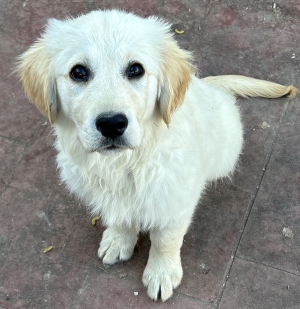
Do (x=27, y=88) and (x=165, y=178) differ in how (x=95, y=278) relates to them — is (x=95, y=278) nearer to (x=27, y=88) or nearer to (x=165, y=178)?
(x=165, y=178)

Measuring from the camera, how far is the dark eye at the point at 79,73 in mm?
2236

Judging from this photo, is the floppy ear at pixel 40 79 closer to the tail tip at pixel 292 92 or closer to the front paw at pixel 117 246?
the front paw at pixel 117 246

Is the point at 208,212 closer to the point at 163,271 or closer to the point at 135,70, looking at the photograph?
the point at 163,271

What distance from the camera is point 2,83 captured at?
402cm

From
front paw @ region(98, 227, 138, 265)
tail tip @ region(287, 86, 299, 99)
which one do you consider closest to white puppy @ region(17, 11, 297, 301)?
front paw @ region(98, 227, 138, 265)

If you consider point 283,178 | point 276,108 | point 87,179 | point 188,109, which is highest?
point 188,109

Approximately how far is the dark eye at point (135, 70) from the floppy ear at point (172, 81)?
14cm

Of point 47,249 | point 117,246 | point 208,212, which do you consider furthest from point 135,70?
point 47,249

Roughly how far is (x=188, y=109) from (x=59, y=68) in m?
0.71

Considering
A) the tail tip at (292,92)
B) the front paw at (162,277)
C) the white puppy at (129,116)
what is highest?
the white puppy at (129,116)

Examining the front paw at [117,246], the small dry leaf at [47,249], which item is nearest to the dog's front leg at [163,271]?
the front paw at [117,246]

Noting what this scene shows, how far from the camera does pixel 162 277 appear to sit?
3146 mm

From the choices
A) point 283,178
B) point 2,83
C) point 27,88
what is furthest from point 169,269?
point 2,83

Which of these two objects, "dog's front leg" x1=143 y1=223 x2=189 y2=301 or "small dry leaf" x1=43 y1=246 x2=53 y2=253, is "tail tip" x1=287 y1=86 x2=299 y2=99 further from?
"small dry leaf" x1=43 y1=246 x2=53 y2=253
